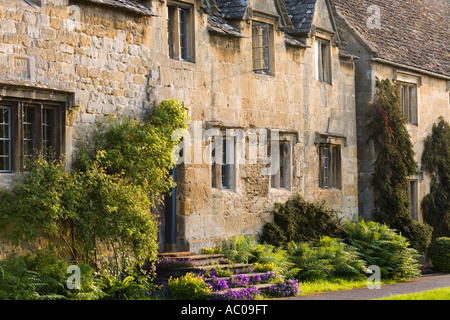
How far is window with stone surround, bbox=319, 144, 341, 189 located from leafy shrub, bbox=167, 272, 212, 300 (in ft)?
28.2

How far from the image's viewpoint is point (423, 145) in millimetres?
27859

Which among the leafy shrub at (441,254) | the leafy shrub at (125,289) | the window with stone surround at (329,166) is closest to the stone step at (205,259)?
the leafy shrub at (125,289)

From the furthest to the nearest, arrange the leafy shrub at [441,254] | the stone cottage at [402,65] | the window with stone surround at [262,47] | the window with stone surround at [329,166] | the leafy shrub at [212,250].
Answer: the leafy shrub at [441,254]
the stone cottage at [402,65]
the window with stone surround at [329,166]
the window with stone surround at [262,47]
the leafy shrub at [212,250]

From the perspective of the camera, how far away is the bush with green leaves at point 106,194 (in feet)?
45.3

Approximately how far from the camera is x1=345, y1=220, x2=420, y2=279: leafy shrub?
21.4 m

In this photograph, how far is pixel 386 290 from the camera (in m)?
18.3

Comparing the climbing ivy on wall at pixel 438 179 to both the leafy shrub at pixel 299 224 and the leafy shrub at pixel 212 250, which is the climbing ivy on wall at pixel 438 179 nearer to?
the leafy shrub at pixel 299 224

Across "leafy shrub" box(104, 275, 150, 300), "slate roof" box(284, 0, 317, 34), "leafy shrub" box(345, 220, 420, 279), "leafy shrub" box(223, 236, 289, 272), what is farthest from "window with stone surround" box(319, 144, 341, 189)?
"leafy shrub" box(104, 275, 150, 300)

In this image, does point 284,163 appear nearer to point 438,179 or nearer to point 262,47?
point 262,47

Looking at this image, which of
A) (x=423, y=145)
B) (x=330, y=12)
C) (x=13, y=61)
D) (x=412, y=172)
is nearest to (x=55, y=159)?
(x=13, y=61)

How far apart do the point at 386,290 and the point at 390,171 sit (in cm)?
763

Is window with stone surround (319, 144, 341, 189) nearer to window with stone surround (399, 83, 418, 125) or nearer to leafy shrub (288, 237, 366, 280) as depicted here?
leafy shrub (288, 237, 366, 280)

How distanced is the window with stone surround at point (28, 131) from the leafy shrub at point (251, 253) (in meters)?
5.32
